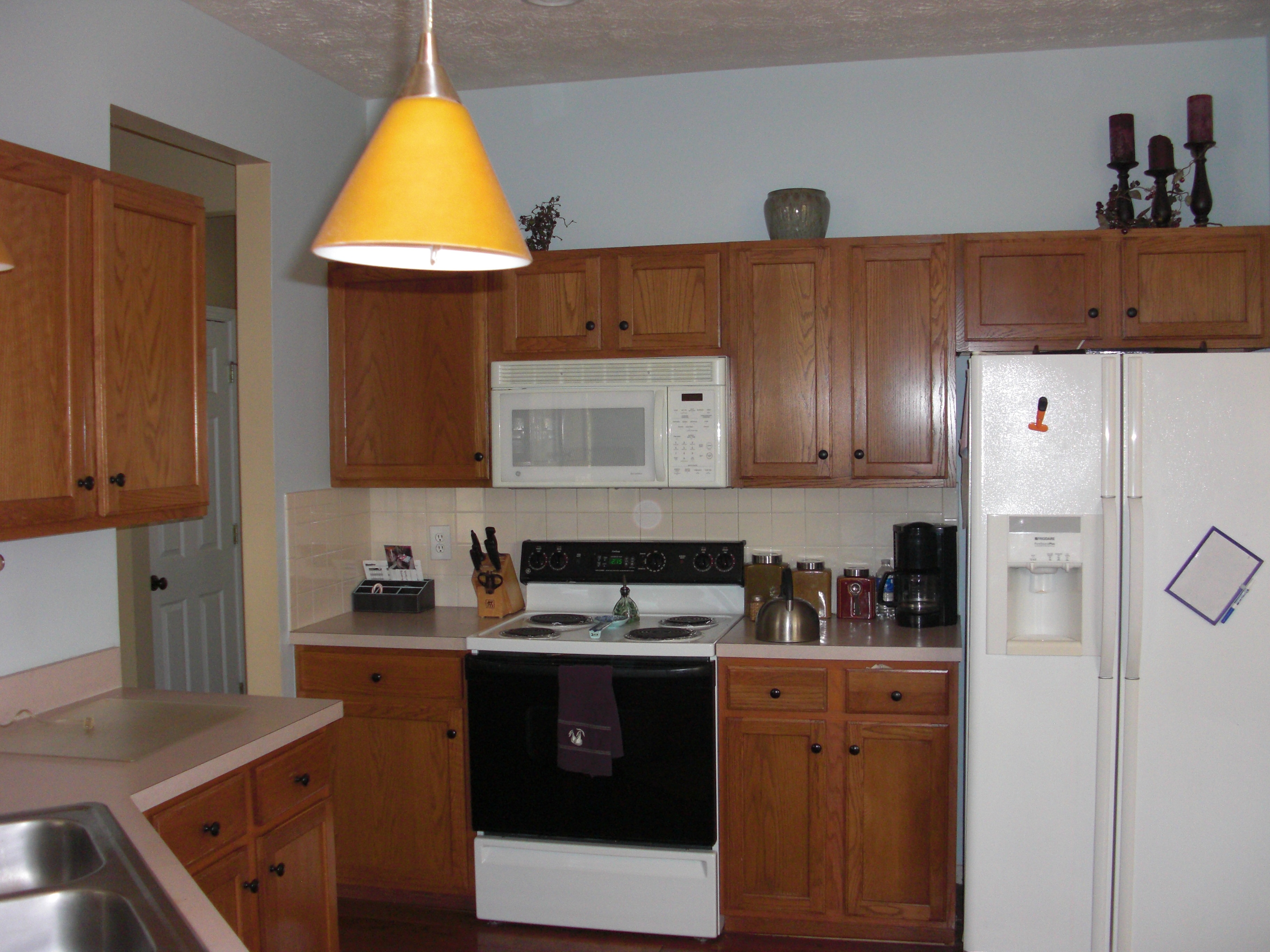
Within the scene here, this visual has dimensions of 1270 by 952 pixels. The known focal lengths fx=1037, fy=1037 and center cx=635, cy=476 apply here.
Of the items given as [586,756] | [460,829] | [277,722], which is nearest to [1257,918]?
[586,756]

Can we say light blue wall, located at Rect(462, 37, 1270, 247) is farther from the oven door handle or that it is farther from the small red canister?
the oven door handle

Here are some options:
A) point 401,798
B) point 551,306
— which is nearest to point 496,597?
point 401,798

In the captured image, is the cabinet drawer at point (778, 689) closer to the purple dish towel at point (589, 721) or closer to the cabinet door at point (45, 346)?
the purple dish towel at point (589, 721)

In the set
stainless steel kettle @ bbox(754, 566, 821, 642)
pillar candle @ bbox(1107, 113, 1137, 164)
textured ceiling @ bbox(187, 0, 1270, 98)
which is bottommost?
stainless steel kettle @ bbox(754, 566, 821, 642)

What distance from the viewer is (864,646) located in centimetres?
294

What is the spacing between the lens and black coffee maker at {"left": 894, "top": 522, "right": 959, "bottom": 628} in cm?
316

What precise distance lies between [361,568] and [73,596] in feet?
4.37

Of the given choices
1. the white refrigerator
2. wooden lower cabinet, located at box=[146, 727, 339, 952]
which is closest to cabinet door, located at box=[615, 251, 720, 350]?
the white refrigerator

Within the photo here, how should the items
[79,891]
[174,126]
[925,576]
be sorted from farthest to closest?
[925,576], [174,126], [79,891]

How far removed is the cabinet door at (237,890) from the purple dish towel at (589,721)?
3.47 feet

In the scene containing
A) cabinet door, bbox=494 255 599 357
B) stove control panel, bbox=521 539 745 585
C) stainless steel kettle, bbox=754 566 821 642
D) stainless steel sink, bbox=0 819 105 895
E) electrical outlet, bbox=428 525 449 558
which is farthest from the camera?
electrical outlet, bbox=428 525 449 558

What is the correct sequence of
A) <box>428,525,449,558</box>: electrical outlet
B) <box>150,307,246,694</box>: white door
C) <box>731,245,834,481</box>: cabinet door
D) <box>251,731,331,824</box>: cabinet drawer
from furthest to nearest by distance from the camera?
<box>150,307,246,694</box>: white door, <box>428,525,449,558</box>: electrical outlet, <box>731,245,834,481</box>: cabinet door, <box>251,731,331,824</box>: cabinet drawer

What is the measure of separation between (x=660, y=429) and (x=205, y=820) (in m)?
1.73

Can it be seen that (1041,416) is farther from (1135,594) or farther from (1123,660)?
(1123,660)
